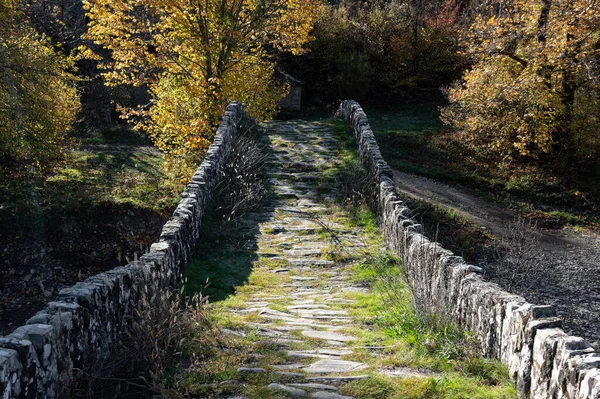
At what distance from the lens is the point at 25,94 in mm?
14781

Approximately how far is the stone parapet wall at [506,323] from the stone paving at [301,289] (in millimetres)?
779

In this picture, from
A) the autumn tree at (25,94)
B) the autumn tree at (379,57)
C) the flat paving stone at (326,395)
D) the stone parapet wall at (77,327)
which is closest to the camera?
the stone parapet wall at (77,327)

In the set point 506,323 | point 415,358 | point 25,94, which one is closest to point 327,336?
point 415,358

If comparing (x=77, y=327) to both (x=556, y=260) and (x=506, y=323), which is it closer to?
(x=506, y=323)

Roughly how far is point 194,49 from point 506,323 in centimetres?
1321

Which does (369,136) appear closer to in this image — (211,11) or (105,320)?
(211,11)

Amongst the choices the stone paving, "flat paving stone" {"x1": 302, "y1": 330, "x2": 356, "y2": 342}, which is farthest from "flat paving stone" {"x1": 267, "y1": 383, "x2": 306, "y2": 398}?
"flat paving stone" {"x1": 302, "y1": 330, "x2": 356, "y2": 342}

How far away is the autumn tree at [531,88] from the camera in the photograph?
16.7 meters

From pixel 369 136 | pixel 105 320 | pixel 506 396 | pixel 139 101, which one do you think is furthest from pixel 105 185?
pixel 506 396

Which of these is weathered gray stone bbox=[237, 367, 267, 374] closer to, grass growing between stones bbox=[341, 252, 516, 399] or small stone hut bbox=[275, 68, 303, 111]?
grass growing between stones bbox=[341, 252, 516, 399]

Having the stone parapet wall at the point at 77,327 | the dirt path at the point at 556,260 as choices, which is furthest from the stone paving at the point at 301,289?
the dirt path at the point at 556,260

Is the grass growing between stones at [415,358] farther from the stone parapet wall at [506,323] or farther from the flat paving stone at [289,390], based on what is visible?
the flat paving stone at [289,390]

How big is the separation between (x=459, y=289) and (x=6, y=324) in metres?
10.3

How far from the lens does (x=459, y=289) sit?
18.8 feet
